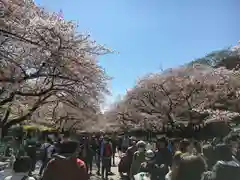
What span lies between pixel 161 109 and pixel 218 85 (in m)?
5.83

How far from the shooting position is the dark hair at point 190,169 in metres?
3.06

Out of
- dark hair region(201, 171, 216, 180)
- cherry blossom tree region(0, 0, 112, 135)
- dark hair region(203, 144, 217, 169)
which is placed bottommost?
dark hair region(201, 171, 216, 180)

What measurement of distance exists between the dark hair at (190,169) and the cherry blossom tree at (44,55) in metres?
6.73

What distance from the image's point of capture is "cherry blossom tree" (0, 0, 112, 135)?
339 inches

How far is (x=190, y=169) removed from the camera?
3070 mm

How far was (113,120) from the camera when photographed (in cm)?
3791

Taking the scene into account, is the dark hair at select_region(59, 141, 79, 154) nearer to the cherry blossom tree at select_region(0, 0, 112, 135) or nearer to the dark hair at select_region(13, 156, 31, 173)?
the dark hair at select_region(13, 156, 31, 173)

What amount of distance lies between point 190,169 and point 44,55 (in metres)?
8.54

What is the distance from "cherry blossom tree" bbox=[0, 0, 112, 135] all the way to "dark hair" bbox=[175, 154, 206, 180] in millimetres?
6727

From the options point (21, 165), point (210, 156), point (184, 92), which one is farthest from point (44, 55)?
point (184, 92)

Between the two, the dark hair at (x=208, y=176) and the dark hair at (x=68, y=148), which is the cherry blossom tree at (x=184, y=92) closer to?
the dark hair at (x=208, y=176)

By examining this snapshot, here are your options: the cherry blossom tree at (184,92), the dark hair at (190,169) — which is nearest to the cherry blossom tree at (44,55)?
the dark hair at (190,169)

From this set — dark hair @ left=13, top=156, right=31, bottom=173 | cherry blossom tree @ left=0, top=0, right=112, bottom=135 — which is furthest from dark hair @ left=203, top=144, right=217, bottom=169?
cherry blossom tree @ left=0, top=0, right=112, bottom=135

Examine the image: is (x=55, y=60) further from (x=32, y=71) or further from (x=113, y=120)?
(x=113, y=120)
